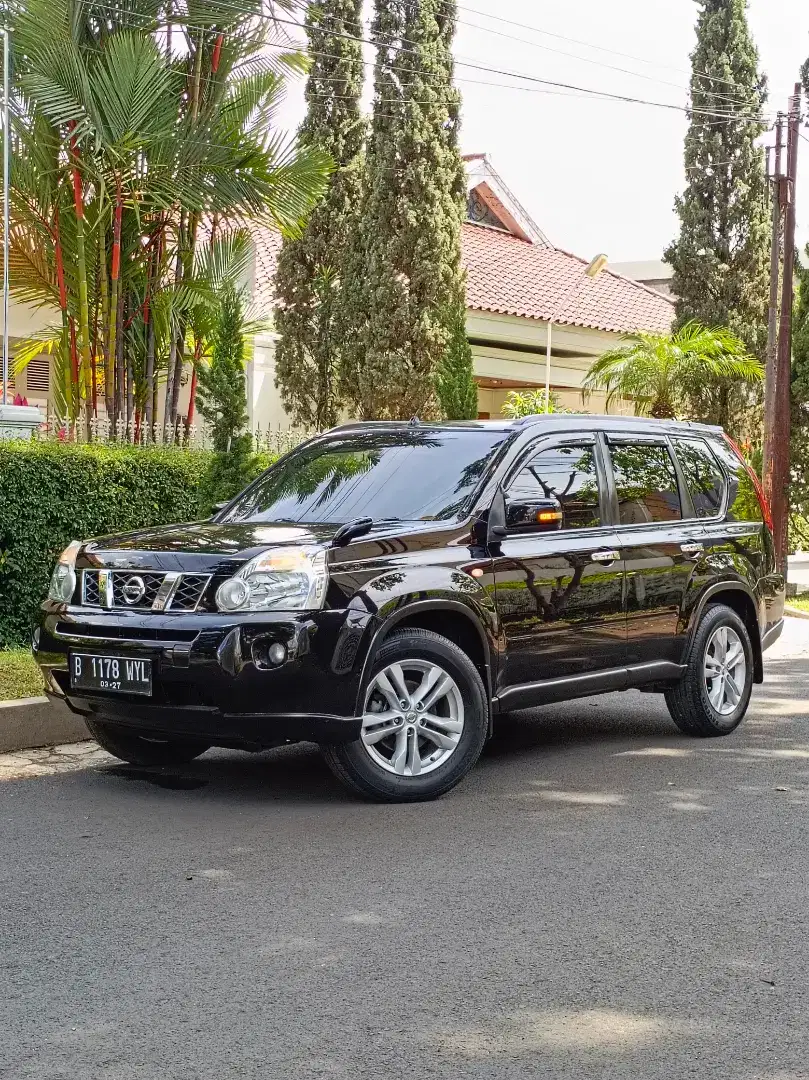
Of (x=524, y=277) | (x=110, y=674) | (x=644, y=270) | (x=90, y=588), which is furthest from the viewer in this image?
(x=644, y=270)

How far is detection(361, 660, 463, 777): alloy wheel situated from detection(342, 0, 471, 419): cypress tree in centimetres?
1533

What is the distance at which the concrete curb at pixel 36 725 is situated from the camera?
780 cm

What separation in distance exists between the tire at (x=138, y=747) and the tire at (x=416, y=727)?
42.7 inches

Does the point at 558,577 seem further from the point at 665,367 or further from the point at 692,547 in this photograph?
the point at 665,367

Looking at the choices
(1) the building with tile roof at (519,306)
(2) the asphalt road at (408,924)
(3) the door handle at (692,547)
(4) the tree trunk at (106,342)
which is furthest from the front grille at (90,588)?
(1) the building with tile roof at (519,306)

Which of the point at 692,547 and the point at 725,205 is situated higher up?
the point at 725,205

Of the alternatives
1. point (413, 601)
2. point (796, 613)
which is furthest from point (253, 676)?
point (796, 613)

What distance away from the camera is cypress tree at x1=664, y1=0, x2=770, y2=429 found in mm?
25484

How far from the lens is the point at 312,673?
612cm

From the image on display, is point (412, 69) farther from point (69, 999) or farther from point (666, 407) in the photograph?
point (69, 999)

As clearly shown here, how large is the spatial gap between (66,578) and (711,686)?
3.83 metres

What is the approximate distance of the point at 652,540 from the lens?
7.88m

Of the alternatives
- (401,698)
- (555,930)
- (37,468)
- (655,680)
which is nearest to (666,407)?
(37,468)

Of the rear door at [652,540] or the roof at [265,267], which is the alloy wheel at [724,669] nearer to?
the rear door at [652,540]
